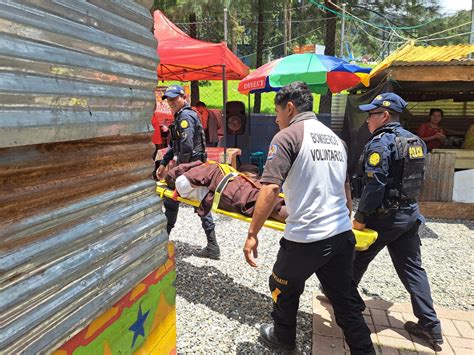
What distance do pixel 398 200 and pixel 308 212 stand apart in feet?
3.00

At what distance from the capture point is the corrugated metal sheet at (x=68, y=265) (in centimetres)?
102

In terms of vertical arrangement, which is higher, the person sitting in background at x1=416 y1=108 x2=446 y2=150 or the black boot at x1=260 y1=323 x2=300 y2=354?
the person sitting in background at x1=416 y1=108 x2=446 y2=150

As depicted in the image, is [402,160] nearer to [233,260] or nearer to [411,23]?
[233,260]

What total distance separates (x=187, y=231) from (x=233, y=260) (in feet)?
4.12

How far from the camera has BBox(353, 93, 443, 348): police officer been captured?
112 inches

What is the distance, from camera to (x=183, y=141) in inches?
168

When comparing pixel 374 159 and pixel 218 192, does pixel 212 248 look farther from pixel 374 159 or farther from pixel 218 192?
pixel 374 159

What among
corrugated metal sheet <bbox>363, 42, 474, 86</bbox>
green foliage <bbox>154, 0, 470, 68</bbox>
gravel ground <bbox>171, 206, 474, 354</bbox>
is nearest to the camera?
gravel ground <bbox>171, 206, 474, 354</bbox>

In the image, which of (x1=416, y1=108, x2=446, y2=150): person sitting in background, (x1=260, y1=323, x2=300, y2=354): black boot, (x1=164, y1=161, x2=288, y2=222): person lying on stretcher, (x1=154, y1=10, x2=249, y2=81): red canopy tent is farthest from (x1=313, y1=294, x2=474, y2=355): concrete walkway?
(x1=416, y1=108, x2=446, y2=150): person sitting in background

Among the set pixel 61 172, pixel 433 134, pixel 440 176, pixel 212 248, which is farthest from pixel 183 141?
pixel 433 134

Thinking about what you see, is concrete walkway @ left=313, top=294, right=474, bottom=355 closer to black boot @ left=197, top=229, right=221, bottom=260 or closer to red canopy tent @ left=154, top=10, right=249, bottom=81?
black boot @ left=197, top=229, right=221, bottom=260

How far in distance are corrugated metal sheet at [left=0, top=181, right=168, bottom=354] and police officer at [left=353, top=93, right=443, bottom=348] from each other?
6.01 ft

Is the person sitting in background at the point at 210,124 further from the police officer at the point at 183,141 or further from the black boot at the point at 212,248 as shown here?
the black boot at the point at 212,248

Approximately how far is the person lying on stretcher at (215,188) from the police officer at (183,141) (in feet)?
2.29
